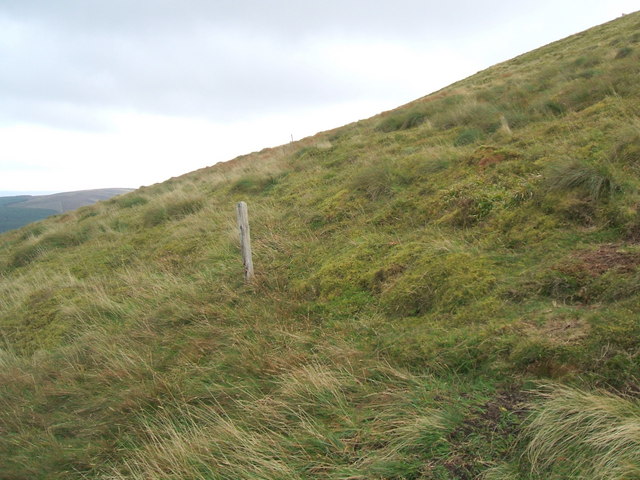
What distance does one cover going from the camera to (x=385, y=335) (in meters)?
3.28

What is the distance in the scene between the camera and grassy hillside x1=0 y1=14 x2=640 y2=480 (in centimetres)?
213

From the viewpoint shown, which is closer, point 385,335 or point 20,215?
point 385,335

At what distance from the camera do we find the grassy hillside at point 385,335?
2129 millimetres

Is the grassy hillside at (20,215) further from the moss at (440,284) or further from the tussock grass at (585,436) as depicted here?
the tussock grass at (585,436)

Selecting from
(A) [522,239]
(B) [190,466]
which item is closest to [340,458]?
(B) [190,466]

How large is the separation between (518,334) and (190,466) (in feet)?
7.15

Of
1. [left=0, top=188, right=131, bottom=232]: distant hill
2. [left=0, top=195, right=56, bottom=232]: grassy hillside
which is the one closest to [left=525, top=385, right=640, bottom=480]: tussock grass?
[left=0, top=188, right=131, bottom=232]: distant hill

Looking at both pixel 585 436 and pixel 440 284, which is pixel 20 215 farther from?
pixel 585 436

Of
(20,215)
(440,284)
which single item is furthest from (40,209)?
(440,284)

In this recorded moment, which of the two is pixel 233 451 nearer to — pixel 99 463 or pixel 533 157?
pixel 99 463

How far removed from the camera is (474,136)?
305 inches

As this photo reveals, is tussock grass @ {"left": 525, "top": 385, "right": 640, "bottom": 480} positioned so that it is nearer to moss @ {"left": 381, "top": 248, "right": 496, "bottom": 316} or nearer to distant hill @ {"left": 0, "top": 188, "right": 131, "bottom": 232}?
moss @ {"left": 381, "top": 248, "right": 496, "bottom": 316}

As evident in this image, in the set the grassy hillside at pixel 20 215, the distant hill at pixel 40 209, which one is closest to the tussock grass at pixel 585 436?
the distant hill at pixel 40 209

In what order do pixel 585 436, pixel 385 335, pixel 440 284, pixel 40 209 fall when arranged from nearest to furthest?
pixel 585 436
pixel 385 335
pixel 440 284
pixel 40 209
